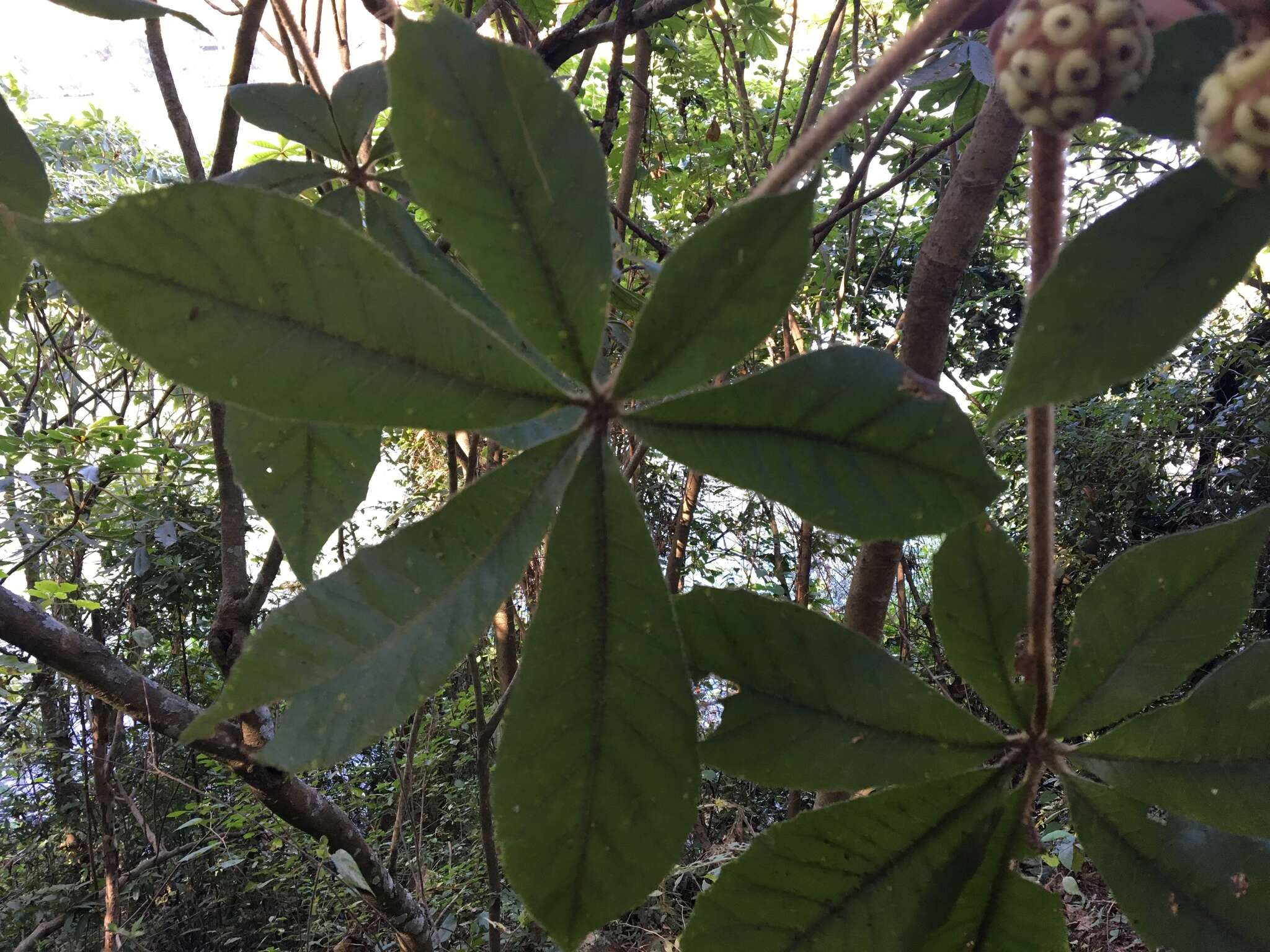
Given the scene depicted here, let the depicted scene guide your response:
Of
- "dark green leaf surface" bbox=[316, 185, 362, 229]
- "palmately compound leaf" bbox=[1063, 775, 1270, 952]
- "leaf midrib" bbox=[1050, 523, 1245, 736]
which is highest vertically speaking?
"dark green leaf surface" bbox=[316, 185, 362, 229]

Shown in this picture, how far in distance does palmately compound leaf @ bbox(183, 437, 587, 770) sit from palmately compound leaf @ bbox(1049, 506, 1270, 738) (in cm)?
25

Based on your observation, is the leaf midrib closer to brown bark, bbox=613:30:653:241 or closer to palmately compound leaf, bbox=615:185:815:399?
palmately compound leaf, bbox=615:185:815:399

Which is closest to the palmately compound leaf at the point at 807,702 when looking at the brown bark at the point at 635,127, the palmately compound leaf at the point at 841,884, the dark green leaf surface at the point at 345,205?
the palmately compound leaf at the point at 841,884

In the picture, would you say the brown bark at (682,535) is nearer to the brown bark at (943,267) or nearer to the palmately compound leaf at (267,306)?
the brown bark at (943,267)

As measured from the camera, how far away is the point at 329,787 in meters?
3.00

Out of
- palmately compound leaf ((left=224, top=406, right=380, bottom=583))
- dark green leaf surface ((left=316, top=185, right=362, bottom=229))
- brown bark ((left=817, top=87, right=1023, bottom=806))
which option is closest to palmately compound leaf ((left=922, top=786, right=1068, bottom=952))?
brown bark ((left=817, top=87, right=1023, bottom=806))

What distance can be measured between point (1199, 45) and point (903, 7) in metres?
2.31

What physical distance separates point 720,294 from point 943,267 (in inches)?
9.4

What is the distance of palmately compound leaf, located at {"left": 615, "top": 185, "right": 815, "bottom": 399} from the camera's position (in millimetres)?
260

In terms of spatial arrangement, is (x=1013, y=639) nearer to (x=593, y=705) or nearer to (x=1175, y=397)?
(x=593, y=705)

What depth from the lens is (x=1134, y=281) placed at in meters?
0.23

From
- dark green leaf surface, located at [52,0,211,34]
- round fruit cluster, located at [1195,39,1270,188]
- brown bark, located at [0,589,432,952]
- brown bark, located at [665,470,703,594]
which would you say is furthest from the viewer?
brown bark, located at [665,470,703,594]

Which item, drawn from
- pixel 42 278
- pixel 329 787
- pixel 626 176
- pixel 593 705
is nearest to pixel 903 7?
pixel 626 176

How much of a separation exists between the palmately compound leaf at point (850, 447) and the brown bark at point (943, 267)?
Answer: 187 mm
